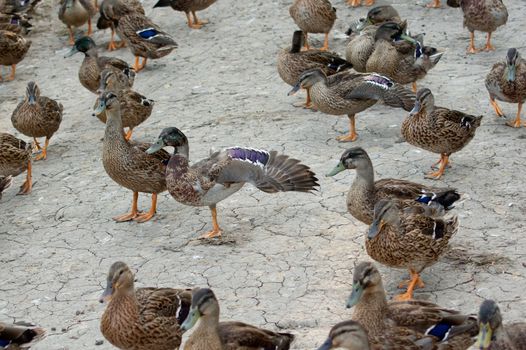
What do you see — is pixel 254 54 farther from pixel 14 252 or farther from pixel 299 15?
pixel 14 252

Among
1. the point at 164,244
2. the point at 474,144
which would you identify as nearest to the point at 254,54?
the point at 474,144

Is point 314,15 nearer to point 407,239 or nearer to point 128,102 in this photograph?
point 128,102

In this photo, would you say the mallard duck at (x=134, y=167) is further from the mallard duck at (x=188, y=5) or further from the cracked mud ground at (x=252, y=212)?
→ the mallard duck at (x=188, y=5)

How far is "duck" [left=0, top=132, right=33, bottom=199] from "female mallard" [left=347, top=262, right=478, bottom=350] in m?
4.87

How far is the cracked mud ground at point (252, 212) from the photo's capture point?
8.09 meters

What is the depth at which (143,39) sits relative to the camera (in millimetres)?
13914

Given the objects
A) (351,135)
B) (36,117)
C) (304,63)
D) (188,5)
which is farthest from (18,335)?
(188,5)

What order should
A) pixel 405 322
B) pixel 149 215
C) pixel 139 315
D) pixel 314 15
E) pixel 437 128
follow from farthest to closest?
pixel 314 15 → pixel 437 128 → pixel 149 215 → pixel 139 315 → pixel 405 322

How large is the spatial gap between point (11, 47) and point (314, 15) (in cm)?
427

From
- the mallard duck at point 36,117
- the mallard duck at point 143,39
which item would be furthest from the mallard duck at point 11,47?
the mallard duck at point 36,117

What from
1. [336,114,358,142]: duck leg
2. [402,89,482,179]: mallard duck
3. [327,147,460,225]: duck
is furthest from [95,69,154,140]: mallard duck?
[327,147,460,225]: duck

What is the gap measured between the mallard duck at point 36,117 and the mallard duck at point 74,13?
12.4 ft

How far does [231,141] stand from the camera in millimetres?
11367

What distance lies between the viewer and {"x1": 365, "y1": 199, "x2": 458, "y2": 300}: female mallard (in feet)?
25.7
